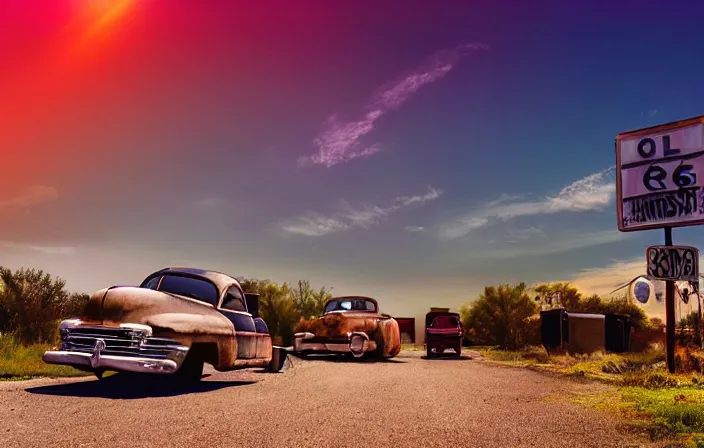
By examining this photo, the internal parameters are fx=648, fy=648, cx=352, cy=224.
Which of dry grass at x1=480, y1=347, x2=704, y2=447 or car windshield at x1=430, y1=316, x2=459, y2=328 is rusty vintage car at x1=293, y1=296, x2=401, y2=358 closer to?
Result: car windshield at x1=430, y1=316, x2=459, y2=328

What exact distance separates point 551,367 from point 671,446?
11888mm

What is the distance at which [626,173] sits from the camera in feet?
54.5

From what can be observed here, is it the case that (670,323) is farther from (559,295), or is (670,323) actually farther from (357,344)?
(559,295)

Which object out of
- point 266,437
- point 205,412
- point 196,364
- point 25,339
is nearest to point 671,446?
point 266,437

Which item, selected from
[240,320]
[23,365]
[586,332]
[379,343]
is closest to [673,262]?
[379,343]

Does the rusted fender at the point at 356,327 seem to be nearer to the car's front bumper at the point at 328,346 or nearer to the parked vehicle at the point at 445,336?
the car's front bumper at the point at 328,346

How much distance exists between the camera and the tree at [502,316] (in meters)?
30.0

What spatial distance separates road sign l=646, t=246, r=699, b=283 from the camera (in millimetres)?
15125

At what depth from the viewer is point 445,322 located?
23.6m

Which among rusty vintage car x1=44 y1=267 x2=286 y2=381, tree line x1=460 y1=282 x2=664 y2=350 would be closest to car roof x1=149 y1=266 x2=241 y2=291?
rusty vintage car x1=44 y1=267 x2=286 y2=381

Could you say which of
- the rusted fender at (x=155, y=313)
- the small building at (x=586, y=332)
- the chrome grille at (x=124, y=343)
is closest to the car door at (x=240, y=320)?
the rusted fender at (x=155, y=313)

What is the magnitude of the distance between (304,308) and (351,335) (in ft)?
49.6

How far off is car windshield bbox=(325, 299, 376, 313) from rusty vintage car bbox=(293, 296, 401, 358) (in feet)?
0.60

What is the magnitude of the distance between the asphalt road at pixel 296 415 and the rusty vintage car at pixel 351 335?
20.7 feet
